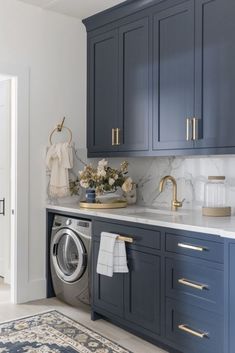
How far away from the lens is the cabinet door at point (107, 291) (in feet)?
10.1

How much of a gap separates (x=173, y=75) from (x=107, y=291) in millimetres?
1738

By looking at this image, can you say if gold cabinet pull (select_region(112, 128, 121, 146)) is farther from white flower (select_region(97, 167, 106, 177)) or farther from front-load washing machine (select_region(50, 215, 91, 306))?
front-load washing machine (select_region(50, 215, 91, 306))

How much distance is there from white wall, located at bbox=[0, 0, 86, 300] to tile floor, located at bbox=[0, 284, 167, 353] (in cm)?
19

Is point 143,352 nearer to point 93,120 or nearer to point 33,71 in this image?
point 93,120

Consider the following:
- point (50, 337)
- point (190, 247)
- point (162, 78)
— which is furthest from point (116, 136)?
point (50, 337)

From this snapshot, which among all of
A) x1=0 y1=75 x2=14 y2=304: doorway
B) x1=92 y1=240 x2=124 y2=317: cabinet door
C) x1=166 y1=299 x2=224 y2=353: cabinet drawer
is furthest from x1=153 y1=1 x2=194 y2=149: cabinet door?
x1=0 y1=75 x2=14 y2=304: doorway

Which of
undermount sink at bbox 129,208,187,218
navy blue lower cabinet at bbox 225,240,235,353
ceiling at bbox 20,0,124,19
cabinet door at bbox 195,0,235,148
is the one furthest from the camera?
ceiling at bbox 20,0,124,19

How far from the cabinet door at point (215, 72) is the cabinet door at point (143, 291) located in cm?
92

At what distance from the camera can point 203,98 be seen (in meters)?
2.94

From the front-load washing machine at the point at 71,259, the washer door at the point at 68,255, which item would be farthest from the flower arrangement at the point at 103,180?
the washer door at the point at 68,255

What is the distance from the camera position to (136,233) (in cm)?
291

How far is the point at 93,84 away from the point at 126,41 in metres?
0.58

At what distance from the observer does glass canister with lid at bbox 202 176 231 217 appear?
3000 millimetres

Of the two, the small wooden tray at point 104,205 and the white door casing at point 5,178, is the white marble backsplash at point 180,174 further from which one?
the white door casing at point 5,178
